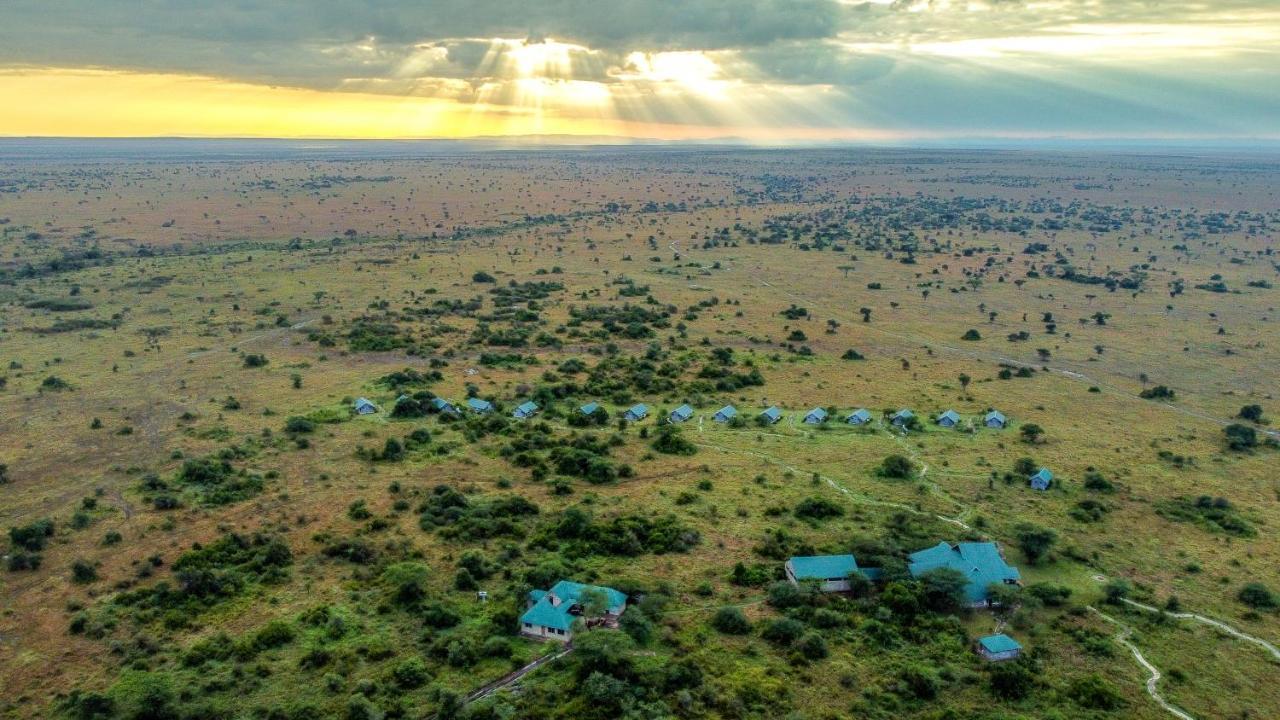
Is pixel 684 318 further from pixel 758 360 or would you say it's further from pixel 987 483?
pixel 987 483

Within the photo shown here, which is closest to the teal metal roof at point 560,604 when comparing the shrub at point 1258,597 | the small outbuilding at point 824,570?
the small outbuilding at point 824,570

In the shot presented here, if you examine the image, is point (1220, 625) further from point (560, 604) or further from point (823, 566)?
point (560, 604)

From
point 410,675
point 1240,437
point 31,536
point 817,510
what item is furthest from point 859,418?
point 31,536

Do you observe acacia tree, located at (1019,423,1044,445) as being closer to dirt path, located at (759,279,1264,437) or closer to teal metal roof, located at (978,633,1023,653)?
dirt path, located at (759,279,1264,437)

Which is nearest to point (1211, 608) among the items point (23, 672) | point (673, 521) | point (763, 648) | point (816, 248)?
point (763, 648)

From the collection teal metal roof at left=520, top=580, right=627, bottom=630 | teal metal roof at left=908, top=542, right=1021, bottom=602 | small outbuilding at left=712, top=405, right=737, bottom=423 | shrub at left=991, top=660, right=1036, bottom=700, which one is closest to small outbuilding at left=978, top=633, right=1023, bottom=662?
shrub at left=991, top=660, right=1036, bottom=700

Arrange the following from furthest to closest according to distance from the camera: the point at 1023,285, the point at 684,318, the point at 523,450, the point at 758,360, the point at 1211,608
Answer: the point at 1023,285
the point at 684,318
the point at 758,360
the point at 523,450
the point at 1211,608
